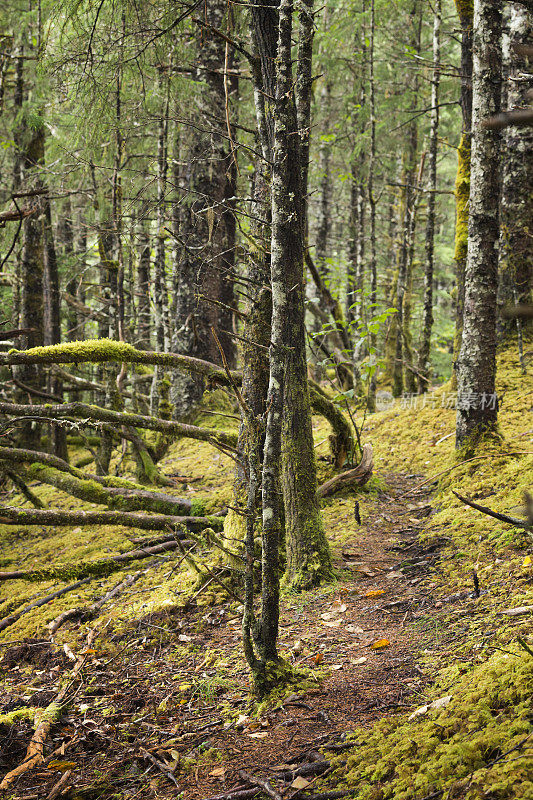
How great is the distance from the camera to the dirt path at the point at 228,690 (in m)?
2.73

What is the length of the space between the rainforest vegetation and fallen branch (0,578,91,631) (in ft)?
0.11

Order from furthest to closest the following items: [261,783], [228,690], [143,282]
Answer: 1. [143,282]
2. [228,690]
3. [261,783]

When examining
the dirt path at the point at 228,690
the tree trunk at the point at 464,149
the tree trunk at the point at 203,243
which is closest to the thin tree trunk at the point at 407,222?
the tree trunk at the point at 464,149

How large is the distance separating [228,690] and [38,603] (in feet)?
9.68

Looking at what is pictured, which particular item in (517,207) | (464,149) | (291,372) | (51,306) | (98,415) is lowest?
(98,415)

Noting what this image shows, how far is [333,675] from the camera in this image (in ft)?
10.9

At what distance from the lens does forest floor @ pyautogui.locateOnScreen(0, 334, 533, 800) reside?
218cm

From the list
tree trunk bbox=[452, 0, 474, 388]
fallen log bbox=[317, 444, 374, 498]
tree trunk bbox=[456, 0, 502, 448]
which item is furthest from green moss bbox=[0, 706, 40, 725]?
tree trunk bbox=[452, 0, 474, 388]

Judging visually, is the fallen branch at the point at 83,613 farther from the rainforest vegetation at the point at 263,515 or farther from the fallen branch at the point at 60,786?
the fallen branch at the point at 60,786

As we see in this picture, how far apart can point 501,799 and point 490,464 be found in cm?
413

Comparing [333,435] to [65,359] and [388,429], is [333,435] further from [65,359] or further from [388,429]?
[65,359]

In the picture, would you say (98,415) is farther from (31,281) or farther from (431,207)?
(431,207)

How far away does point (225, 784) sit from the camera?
2.49 metres

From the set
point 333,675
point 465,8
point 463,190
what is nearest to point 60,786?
point 333,675
